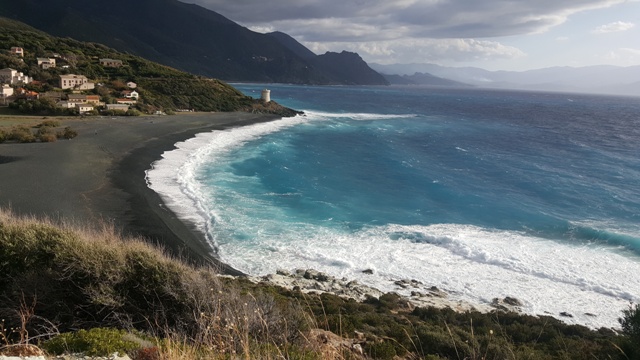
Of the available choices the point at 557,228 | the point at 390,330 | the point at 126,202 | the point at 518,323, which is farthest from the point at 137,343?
the point at 557,228

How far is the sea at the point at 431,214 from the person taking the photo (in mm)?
15836

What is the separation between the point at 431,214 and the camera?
2330 cm

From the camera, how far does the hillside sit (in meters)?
61.6

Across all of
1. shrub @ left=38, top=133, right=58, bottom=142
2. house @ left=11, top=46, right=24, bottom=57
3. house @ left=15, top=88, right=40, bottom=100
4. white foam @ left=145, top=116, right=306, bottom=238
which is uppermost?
house @ left=11, top=46, right=24, bottom=57

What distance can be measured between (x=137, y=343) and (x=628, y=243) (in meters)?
22.5

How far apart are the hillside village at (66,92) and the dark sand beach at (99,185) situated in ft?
39.1

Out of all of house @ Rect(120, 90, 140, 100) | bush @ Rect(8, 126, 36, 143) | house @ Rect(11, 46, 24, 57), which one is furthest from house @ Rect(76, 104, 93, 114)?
house @ Rect(11, 46, 24, 57)

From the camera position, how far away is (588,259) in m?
17.7

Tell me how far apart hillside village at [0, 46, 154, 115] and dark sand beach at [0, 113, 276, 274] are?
11.9 metres

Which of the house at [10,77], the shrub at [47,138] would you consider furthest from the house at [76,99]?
the shrub at [47,138]

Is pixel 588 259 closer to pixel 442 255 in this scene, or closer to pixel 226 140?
pixel 442 255

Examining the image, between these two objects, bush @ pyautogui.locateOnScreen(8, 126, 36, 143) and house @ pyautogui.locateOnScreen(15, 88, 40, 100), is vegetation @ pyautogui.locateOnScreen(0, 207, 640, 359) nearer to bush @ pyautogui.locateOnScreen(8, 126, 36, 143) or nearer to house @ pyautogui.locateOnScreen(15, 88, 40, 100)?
bush @ pyautogui.locateOnScreen(8, 126, 36, 143)

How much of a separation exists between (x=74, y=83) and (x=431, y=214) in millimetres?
58310

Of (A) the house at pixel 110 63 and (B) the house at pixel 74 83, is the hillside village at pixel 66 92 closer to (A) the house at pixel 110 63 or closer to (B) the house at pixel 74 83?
(B) the house at pixel 74 83
